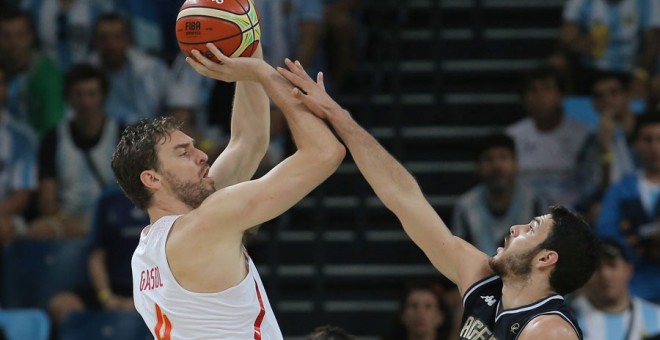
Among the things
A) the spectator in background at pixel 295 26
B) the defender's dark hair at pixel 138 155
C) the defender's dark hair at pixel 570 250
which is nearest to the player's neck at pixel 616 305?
the defender's dark hair at pixel 570 250

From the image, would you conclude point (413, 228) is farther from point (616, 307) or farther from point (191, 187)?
point (616, 307)

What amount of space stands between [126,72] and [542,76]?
335cm

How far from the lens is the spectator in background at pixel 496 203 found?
9.38m

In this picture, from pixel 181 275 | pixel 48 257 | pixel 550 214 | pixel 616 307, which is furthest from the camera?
A: pixel 48 257

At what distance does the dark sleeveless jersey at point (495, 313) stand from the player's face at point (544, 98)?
463 cm

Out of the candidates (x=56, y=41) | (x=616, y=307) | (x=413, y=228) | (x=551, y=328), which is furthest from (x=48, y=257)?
(x=551, y=328)

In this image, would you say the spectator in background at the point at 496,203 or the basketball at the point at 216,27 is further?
the spectator in background at the point at 496,203

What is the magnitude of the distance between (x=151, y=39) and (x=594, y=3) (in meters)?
3.75

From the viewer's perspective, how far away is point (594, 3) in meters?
10.8

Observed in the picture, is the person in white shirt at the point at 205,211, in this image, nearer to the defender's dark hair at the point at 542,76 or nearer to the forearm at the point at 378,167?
the forearm at the point at 378,167

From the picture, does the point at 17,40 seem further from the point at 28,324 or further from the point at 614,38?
the point at 614,38

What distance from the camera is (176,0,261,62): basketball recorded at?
541 cm

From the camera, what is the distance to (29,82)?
1069cm

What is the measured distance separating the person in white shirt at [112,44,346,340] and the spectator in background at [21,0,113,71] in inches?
232
